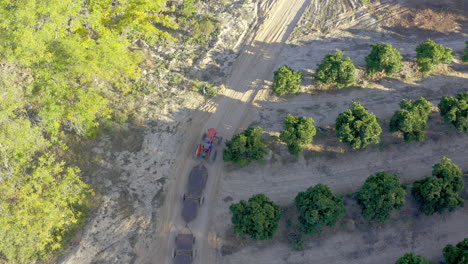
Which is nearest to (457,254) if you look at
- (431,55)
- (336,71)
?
(336,71)

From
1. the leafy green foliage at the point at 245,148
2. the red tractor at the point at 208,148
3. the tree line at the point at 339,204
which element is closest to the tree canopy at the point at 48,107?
the red tractor at the point at 208,148

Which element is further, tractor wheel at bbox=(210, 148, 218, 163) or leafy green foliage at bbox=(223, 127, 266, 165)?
tractor wheel at bbox=(210, 148, 218, 163)

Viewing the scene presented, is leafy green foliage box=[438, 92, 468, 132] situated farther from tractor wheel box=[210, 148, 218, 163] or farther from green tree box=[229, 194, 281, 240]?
tractor wheel box=[210, 148, 218, 163]

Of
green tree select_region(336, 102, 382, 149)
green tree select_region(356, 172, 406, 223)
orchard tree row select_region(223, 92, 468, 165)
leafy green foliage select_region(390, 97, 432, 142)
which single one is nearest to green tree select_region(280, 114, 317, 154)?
orchard tree row select_region(223, 92, 468, 165)

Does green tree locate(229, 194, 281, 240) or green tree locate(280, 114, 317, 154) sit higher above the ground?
green tree locate(280, 114, 317, 154)

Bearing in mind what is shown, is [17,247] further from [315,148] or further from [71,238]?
[315,148]

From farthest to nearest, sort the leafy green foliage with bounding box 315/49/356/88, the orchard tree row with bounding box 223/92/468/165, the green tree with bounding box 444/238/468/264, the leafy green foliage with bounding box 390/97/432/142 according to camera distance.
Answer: the leafy green foliage with bounding box 315/49/356/88, the leafy green foliage with bounding box 390/97/432/142, the orchard tree row with bounding box 223/92/468/165, the green tree with bounding box 444/238/468/264
